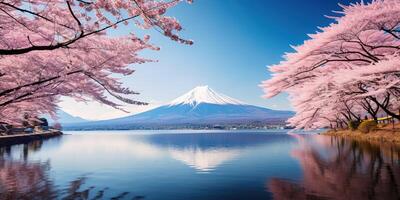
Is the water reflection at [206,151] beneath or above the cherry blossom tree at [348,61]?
beneath

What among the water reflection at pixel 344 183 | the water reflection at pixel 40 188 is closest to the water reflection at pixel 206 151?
the water reflection at pixel 344 183

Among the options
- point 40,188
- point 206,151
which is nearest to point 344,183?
point 40,188

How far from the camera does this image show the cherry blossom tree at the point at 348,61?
15.3 meters

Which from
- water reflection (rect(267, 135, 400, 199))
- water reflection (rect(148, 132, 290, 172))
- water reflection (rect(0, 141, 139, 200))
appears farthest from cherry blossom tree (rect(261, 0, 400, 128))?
water reflection (rect(0, 141, 139, 200))

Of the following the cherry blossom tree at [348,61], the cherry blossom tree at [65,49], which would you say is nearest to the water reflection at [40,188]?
the cherry blossom tree at [65,49]

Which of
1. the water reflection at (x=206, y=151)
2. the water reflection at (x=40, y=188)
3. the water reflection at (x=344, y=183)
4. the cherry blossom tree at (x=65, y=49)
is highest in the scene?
the cherry blossom tree at (x=65, y=49)

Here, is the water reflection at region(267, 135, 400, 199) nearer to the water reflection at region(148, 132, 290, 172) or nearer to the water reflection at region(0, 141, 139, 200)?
the water reflection at region(0, 141, 139, 200)

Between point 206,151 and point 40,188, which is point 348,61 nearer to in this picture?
point 206,151

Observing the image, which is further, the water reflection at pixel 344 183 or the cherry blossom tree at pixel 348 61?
the cherry blossom tree at pixel 348 61

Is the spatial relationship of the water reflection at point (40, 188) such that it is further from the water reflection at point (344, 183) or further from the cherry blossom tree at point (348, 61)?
the cherry blossom tree at point (348, 61)

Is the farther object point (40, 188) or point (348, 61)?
point (348, 61)

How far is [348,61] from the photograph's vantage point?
2019 centimetres

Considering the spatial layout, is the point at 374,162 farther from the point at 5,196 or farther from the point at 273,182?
the point at 5,196

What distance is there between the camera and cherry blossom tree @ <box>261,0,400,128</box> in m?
15.3
